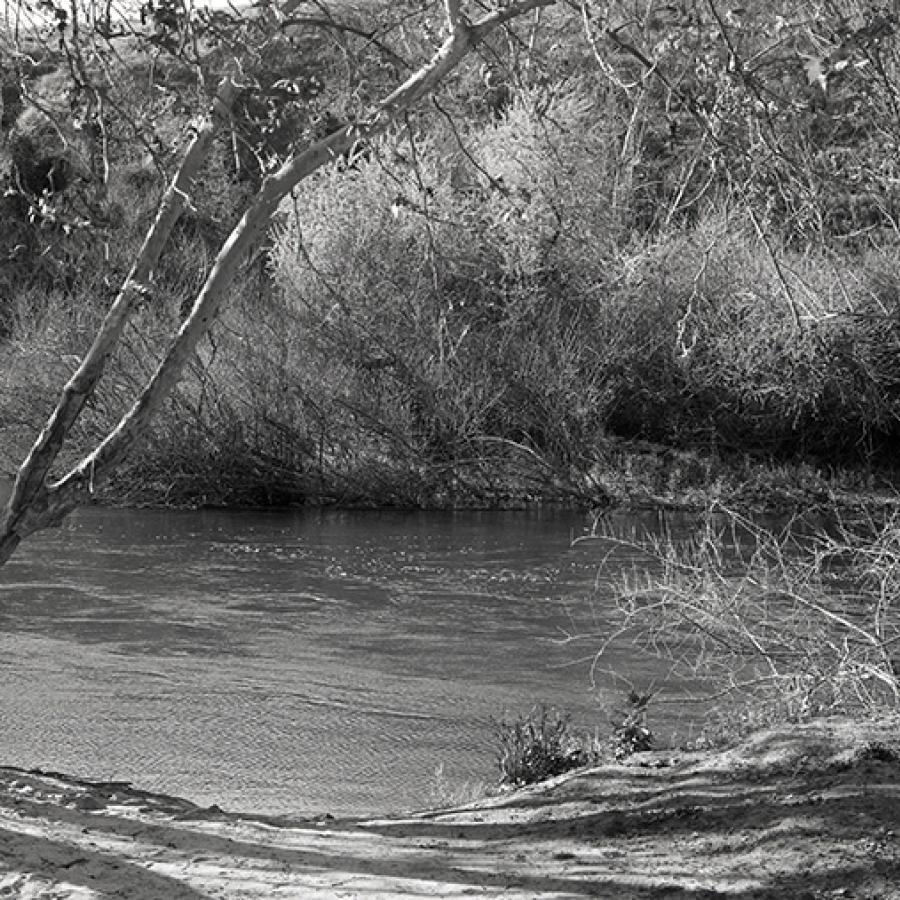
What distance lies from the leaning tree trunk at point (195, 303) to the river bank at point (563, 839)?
138 centimetres

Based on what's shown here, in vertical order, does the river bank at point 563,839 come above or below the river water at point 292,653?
above

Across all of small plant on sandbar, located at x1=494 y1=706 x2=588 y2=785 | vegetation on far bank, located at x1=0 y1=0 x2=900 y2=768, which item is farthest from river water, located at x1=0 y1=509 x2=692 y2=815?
vegetation on far bank, located at x1=0 y1=0 x2=900 y2=768

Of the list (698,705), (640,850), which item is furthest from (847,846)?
(698,705)

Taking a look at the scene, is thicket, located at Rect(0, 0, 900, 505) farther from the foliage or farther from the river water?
the foliage

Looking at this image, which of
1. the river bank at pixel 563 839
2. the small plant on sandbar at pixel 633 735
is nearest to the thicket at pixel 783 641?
the small plant on sandbar at pixel 633 735

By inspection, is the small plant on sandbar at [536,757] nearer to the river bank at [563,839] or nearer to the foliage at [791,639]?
the foliage at [791,639]

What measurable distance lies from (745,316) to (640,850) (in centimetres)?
2419

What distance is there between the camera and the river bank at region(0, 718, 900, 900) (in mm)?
5168

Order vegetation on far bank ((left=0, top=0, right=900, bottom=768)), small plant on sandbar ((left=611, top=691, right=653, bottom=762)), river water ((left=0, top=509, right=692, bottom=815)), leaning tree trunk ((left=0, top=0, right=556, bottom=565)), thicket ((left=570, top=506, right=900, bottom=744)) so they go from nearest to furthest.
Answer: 1. leaning tree trunk ((left=0, top=0, right=556, bottom=565))
2. small plant on sandbar ((left=611, top=691, right=653, bottom=762))
3. thicket ((left=570, top=506, right=900, bottom=744))
4. river water ((left=0, top=509, right=692, bottom=815))
5. vegetation on far bank ((left=0, top=0, right=900, bottom=768))

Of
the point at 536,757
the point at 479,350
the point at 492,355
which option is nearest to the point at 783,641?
the point at 536,757

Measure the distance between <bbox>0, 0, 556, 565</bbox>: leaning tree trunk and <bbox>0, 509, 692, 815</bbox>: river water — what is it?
3.38 meters

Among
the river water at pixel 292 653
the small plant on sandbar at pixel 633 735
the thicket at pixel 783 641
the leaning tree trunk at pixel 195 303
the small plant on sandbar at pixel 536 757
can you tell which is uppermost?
the leaning tree trunk at pixel 195 303

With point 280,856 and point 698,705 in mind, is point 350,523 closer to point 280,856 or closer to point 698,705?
point 698,705

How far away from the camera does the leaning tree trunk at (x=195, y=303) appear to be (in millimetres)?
6805
